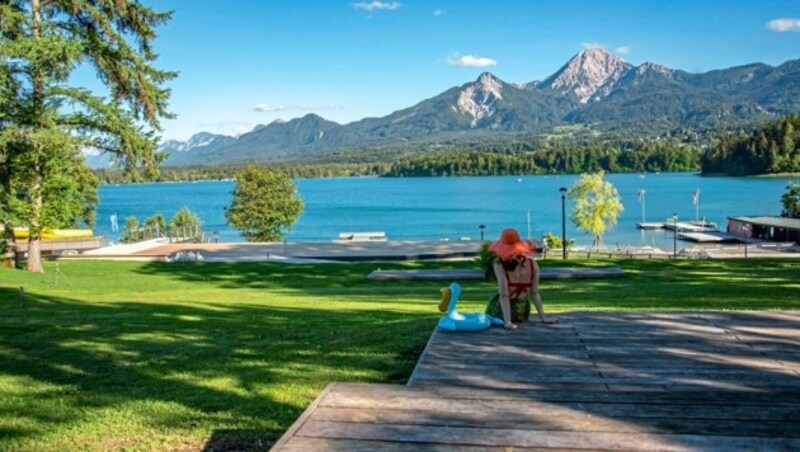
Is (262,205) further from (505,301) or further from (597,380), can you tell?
(597,380)

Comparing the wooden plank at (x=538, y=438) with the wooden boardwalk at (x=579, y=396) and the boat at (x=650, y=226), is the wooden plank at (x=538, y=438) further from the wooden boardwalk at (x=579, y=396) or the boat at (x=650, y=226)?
the boat at (x=650, y=226)

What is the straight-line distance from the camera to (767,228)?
59.5m

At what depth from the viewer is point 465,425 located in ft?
12.0

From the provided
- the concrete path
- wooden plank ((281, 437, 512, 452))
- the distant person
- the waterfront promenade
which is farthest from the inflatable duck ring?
the waterfront promenade

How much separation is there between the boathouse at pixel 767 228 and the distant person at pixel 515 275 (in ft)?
178

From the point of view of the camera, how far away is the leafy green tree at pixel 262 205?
5278 centimetres

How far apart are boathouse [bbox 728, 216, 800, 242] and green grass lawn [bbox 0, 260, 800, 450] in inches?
1810

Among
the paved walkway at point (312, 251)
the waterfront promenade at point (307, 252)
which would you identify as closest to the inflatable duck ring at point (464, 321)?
the waterfront promenade at point (307, 252)

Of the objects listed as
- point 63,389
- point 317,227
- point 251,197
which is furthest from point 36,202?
point 317,227

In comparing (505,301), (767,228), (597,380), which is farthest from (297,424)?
(767,228)

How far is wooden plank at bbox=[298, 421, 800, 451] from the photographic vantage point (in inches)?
131

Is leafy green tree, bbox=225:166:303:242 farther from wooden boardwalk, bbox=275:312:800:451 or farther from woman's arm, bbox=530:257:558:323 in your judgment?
wooden boardwalk, bbox=275:312:800:451

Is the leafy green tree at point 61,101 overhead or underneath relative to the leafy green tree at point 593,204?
overhead

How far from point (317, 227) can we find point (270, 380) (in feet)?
281
